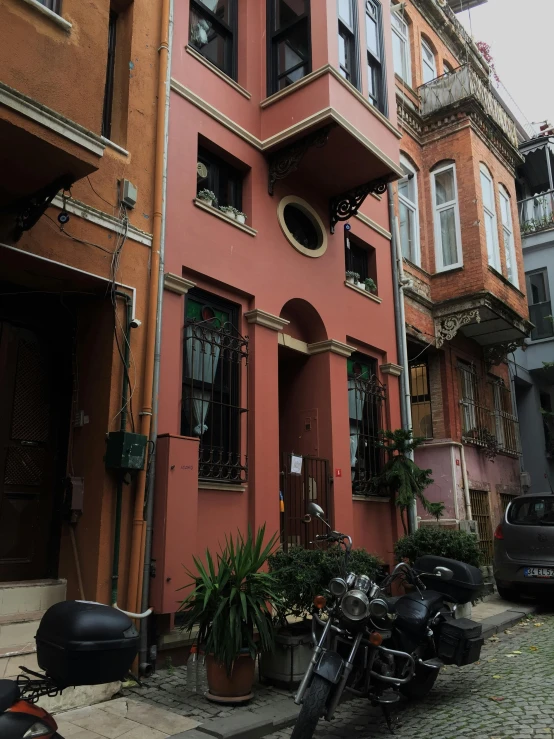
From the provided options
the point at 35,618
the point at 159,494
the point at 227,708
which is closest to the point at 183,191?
the point at 159,494

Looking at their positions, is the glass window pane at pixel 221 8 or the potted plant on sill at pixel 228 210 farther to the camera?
the glass window pane at pixel 221 8

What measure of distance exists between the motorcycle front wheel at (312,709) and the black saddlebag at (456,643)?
1637mm

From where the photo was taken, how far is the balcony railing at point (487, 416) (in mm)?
14117

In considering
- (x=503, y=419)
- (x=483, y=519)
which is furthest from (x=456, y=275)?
(x=483, y=519)

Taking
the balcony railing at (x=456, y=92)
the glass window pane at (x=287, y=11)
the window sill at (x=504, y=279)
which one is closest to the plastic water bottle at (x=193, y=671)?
the glass window pane at (x=287, y=11)

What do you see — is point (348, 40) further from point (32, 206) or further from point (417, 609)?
point (417, 609)

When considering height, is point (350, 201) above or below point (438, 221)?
below

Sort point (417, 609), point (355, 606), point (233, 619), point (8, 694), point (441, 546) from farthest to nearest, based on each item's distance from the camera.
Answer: point (441, 546) → point (417, 609) → point (233, 619) → point (355, 606) → point (8, 694)

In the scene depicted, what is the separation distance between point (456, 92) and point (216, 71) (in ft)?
24.7

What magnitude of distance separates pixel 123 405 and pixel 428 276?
931cm

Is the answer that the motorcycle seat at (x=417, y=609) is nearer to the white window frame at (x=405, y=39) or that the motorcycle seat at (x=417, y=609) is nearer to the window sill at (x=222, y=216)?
the window sill at (x=222, y=216)

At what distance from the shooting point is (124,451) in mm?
5867

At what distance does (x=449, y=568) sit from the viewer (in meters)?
5.91

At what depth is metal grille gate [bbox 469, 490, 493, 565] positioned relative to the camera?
44.3 ft
